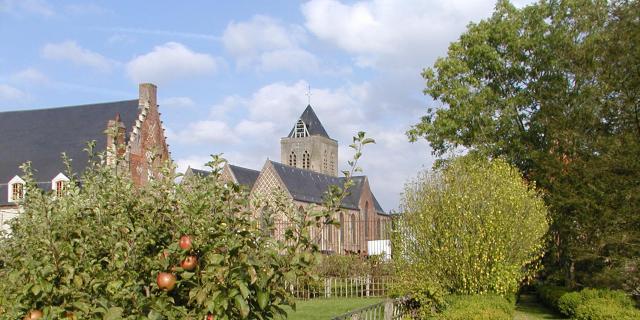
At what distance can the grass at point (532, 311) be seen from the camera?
23.7 meters

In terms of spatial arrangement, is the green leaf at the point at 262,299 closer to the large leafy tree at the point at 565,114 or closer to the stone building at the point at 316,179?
the large leafy tree at the point at 565,114

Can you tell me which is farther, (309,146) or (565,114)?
(309,146)

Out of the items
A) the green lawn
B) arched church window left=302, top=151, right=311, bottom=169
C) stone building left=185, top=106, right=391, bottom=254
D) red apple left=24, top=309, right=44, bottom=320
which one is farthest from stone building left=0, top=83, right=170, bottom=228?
arched church window left=302, top=151, right=311, bottom=169

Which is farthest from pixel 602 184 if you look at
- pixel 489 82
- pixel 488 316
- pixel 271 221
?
pixel 271 221

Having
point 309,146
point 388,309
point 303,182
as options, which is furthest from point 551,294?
point 309,146

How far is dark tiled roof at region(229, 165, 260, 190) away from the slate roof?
16618 millimetres

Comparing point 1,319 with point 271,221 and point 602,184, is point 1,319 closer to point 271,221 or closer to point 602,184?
point 271,221

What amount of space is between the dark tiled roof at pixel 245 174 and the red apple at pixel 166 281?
56339mm

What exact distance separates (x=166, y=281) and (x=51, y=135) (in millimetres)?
44317

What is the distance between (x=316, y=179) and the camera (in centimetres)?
7075

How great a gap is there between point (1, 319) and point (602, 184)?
63.4 feet

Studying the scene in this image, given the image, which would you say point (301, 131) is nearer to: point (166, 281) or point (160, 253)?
point (160, 253)

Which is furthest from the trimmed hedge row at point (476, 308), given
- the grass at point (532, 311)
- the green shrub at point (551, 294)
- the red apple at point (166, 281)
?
the red apple at point (166, 281)

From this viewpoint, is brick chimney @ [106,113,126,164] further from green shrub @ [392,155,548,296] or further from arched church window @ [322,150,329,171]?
arched church window @ [322,150,329,171]
